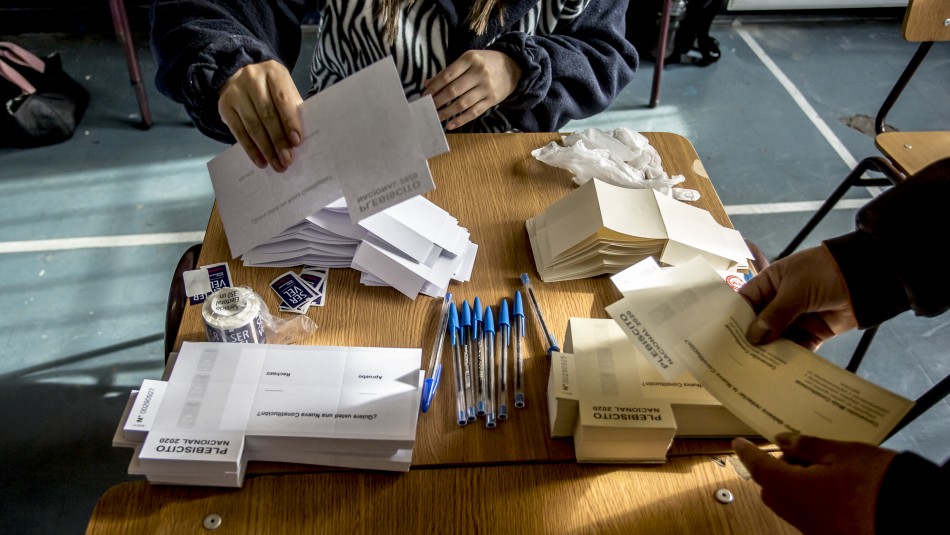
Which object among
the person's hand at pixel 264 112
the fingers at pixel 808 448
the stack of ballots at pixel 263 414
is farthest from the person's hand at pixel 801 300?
the person's hand at pixel 264 112

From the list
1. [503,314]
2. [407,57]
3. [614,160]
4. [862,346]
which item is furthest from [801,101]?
[503,314]

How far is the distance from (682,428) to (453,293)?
40cm

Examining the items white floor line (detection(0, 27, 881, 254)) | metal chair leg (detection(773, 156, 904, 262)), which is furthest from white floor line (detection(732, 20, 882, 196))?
metal chair leg (detection(773, 156, 904, 262))

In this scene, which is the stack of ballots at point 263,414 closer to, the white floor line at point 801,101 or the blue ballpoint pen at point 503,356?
the blue ballpoint pen at point 503,356

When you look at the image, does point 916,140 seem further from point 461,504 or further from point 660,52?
point 461,504

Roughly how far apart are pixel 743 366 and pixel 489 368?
0.34m

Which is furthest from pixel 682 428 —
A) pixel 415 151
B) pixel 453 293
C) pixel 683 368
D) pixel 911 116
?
pixel 911 116

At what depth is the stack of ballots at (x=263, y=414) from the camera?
2.61ft

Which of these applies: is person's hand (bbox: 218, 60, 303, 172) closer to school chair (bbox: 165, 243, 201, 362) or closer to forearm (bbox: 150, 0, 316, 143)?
forearm (bbox: 150, 0, 316, 143)

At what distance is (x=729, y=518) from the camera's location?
0.82m

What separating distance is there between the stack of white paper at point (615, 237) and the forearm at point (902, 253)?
240mm

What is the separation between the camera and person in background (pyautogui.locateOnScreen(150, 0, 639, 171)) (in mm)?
1039

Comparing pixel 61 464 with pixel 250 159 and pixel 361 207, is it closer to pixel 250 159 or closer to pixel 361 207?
pixel 250 159

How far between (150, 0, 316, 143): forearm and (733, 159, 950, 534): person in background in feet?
2.95
